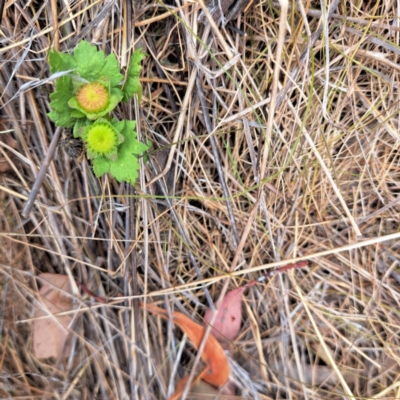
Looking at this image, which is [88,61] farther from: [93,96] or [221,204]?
[221,204]

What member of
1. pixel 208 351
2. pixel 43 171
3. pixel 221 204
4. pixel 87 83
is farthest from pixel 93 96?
pixel 208 351

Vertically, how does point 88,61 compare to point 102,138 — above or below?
above

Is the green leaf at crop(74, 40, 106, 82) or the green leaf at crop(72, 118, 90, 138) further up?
the green leaf at crop(74, 40, 106, 82)

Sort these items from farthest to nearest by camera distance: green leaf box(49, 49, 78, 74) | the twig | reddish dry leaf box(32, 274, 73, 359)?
reddish dry leaf box(32, 274, 73, 359) < the twig < green leaf box(49, 49, 78, 74)

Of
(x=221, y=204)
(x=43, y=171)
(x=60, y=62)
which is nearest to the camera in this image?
(x=60, y=62)

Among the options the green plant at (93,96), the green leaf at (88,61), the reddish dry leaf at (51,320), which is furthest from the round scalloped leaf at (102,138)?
the reddish dry leaf at (51,320)

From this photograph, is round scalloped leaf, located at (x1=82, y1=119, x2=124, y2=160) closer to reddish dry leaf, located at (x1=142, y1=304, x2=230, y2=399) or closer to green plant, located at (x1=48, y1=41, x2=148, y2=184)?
green plant, located at (x1=48, y1=41, x2=148, y2=184)

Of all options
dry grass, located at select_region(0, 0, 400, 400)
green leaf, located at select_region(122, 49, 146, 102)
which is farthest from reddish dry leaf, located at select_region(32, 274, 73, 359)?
green leaf, located at select_region(122, 49, 146, 102)
